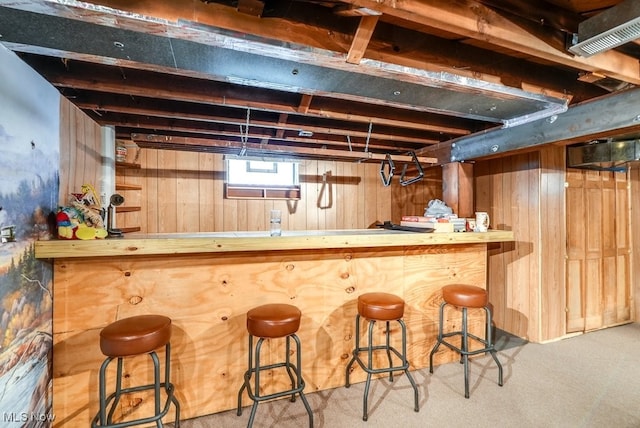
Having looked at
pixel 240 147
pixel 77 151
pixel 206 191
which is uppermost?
pixel 240 147

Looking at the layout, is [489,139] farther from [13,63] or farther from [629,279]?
[13,63]

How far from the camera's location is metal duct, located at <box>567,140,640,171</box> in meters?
2.76

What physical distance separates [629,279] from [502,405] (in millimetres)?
3128

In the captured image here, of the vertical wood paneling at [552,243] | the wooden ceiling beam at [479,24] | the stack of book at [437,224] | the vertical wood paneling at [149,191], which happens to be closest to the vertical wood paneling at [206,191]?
the vertical wood paneling at [149,191]

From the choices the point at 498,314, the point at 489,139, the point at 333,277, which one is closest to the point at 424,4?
the point at 333,277

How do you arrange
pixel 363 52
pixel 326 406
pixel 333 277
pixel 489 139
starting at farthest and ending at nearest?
pixel 489 139
pixel 333 277
pixel 326 406
pixel 363 52

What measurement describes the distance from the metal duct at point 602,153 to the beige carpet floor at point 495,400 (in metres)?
1.92

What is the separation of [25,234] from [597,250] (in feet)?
16.9

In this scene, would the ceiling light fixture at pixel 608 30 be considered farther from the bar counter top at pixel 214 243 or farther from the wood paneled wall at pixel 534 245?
the wood paneled wall at pixel 534 245

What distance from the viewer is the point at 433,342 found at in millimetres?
2576

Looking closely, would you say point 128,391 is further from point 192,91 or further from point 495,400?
point 495,400

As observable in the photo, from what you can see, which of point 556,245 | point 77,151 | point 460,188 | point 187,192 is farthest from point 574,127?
point 187,192

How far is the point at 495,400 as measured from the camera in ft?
6.86

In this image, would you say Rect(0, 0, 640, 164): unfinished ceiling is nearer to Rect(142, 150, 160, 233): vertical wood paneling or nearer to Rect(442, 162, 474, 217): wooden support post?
Rect(442, 162, 474, 217): wooden support post
